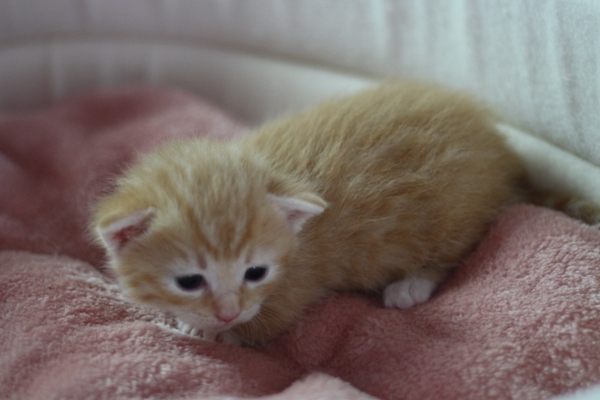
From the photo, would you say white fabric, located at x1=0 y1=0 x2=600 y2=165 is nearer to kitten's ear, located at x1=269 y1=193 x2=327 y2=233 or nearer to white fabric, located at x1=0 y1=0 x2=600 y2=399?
white fabric, located at x1=0 y1=0 x2=600 y2=399

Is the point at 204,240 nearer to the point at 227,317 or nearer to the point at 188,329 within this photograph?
the point at 227,317

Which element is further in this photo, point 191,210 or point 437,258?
point 437,258

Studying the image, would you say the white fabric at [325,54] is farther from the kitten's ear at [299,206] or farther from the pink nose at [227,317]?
the pink nose at [227,317]

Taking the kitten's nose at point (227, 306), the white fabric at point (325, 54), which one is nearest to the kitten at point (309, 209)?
the kitten's nose at point (227, 306)

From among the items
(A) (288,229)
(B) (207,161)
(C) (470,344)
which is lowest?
(C) (470,344)

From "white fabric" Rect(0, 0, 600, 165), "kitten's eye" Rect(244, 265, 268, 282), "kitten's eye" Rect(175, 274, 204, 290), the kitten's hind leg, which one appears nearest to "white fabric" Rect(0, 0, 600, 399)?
"white fabric" Rect(0, 0, 600, 165)

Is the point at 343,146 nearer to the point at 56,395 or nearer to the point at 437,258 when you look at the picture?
the point at 437,258

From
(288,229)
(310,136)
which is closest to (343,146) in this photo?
(310,136)

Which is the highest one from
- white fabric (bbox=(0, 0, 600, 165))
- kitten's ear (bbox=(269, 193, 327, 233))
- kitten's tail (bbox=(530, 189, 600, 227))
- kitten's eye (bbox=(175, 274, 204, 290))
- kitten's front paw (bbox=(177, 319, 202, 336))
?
white fabric (bbox=(0, 0, 600, 165))
